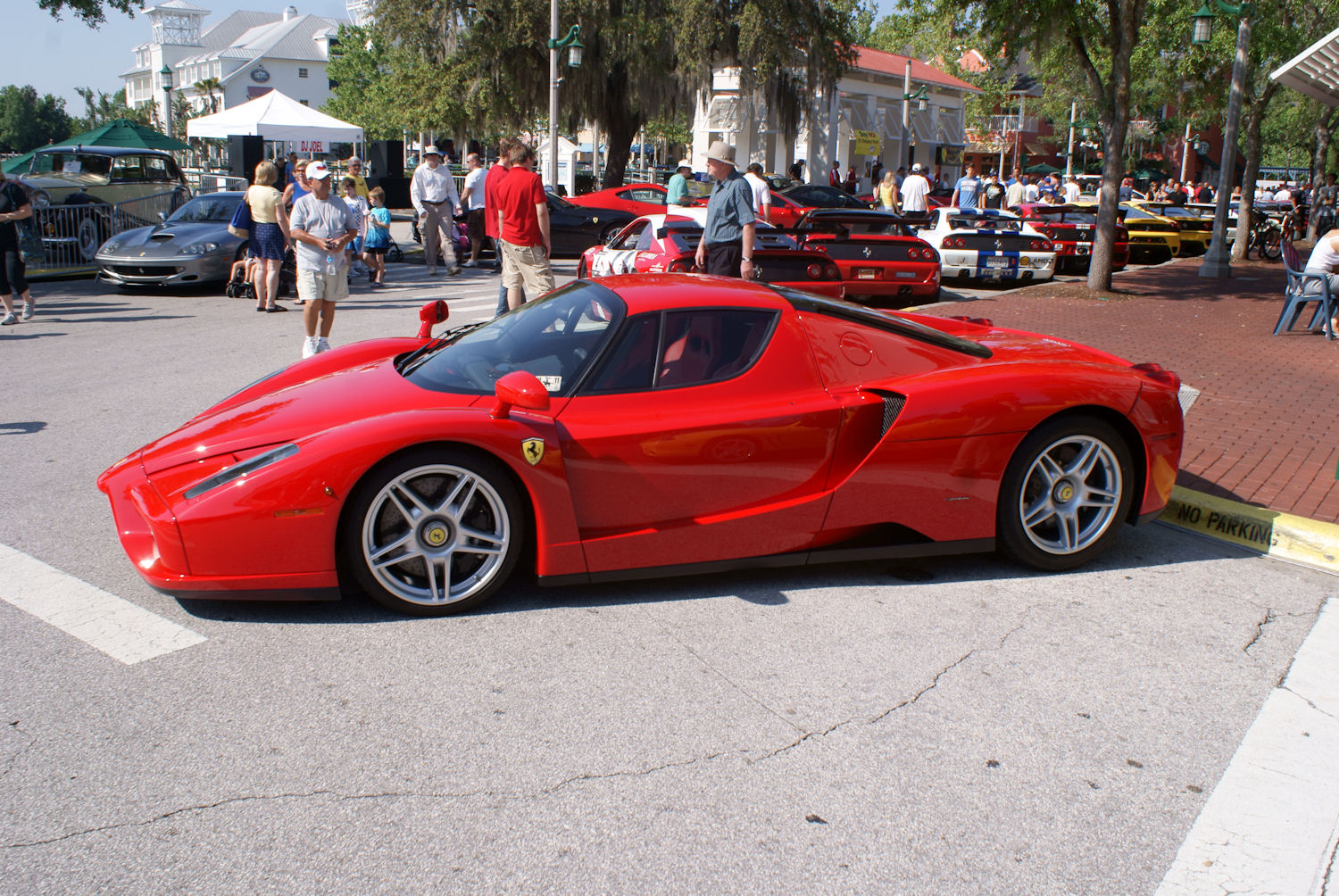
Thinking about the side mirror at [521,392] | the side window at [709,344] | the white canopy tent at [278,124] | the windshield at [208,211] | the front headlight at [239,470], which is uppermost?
the white canopy tent at [278,124]

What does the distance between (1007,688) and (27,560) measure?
12.9 feet

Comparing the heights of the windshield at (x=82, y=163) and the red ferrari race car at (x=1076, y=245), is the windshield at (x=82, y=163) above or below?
above

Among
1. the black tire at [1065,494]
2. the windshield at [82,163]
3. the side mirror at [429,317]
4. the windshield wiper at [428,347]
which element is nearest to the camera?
the black tire at [1065,494]

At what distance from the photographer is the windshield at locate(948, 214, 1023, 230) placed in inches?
679

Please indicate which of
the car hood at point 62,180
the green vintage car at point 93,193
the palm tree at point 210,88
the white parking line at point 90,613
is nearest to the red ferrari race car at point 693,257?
the white parking line at point 90,613

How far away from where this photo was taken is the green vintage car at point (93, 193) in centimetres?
1580

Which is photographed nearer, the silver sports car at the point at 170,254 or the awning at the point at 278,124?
the silver sports car at the point at 170,254

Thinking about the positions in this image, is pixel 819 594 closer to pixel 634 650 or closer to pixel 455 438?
pixel 634 650

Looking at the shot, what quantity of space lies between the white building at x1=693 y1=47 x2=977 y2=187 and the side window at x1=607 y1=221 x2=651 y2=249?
3579cm

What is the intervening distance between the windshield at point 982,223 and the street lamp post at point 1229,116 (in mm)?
3470

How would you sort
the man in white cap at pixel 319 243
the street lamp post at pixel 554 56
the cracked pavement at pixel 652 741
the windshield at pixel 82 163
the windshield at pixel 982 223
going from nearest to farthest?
the cracked pavement at pixel 652 741, the man in white cap at pixel 319 243, the windshield at pixel 982 223, the windshield at pixel 82 163, the street lamp post at pixel 554 56

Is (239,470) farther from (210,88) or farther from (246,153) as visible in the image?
(210,88)

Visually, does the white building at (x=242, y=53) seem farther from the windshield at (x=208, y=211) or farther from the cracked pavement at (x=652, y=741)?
the cracked pavement at (x=652, y=741)

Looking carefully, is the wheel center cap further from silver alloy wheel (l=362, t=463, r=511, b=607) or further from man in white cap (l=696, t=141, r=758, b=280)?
man in white cap (l=696, t=141, r=758, b=280)
